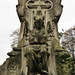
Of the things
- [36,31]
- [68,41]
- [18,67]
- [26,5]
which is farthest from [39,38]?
[68,41]

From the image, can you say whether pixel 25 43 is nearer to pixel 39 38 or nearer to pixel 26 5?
pixel 39 38

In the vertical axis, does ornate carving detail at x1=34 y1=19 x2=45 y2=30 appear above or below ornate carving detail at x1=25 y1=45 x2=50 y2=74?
above

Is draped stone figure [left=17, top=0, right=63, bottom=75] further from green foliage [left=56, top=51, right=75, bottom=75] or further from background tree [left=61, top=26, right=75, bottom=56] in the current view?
background tree [left=61, top=26, right=75, bottom=56]

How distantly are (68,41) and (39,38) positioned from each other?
61.4 feet

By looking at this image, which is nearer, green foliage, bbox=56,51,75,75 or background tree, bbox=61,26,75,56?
green foliage, bbox=56,51,75,75

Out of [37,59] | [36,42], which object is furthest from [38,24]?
[37,59]

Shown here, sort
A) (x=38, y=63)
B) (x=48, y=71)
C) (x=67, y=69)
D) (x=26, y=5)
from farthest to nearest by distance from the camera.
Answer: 1. (x=26, y=5)
2. (x=67, y=69)
3. (x=48, y=71)
4. (x=38, y=63)

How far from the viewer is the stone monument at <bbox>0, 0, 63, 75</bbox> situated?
5.19 m

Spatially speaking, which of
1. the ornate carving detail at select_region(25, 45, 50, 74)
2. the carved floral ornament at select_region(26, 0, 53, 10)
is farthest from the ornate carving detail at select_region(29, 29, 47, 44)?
the carved floral ornament at select_region(26, 0, 53, 10)

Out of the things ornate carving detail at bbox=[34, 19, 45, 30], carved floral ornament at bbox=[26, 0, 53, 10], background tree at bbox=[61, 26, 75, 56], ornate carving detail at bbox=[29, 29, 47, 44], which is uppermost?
background tree at bbox=[61, 26, 75, 56]

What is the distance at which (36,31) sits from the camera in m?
5.88

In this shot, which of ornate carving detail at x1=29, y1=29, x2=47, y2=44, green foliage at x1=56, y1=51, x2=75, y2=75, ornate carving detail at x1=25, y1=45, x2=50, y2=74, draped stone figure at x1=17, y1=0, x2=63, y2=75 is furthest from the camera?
green foliage at x1=56, y1=51, x2=75, y2=75

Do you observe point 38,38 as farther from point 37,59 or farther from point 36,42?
point 37,59

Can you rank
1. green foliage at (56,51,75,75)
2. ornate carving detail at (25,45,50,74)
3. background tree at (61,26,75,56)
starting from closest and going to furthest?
ornate carving detail at (25,45,50,74), green foliage at (56,51,75,75), background tree at (61,26,75,56)
